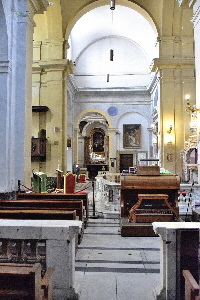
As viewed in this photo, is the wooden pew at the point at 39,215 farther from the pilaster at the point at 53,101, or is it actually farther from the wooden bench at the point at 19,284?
the pilaster at the point at 53,101

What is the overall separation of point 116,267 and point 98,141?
3048 centimetres

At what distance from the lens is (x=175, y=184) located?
6227 mm

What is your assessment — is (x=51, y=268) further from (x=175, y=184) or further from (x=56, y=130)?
(x=56, y=130)

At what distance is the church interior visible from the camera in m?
2.69

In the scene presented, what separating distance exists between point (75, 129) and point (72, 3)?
9425 mm

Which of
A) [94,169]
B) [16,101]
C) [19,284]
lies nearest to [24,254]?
[19,284]

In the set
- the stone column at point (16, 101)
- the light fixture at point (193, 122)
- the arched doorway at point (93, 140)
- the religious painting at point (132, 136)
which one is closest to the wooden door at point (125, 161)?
the religious painting at point (132, 136)

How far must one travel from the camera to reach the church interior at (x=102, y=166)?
269 centimetres

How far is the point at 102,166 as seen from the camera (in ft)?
80.4

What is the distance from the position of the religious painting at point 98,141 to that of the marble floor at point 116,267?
91.5 ft

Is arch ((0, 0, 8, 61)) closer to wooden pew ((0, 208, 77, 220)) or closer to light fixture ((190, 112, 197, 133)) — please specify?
wooden pew ((0, 208, 77, 220))

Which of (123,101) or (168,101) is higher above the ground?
(123,101)

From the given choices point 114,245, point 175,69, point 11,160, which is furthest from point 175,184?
point 175,69

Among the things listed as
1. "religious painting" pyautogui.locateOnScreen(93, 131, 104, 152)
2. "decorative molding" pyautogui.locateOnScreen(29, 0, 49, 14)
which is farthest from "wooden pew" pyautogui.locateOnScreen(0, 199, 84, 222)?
"religious painting" pyautogui.locateOnScreen(93, 131, 104, 152)
